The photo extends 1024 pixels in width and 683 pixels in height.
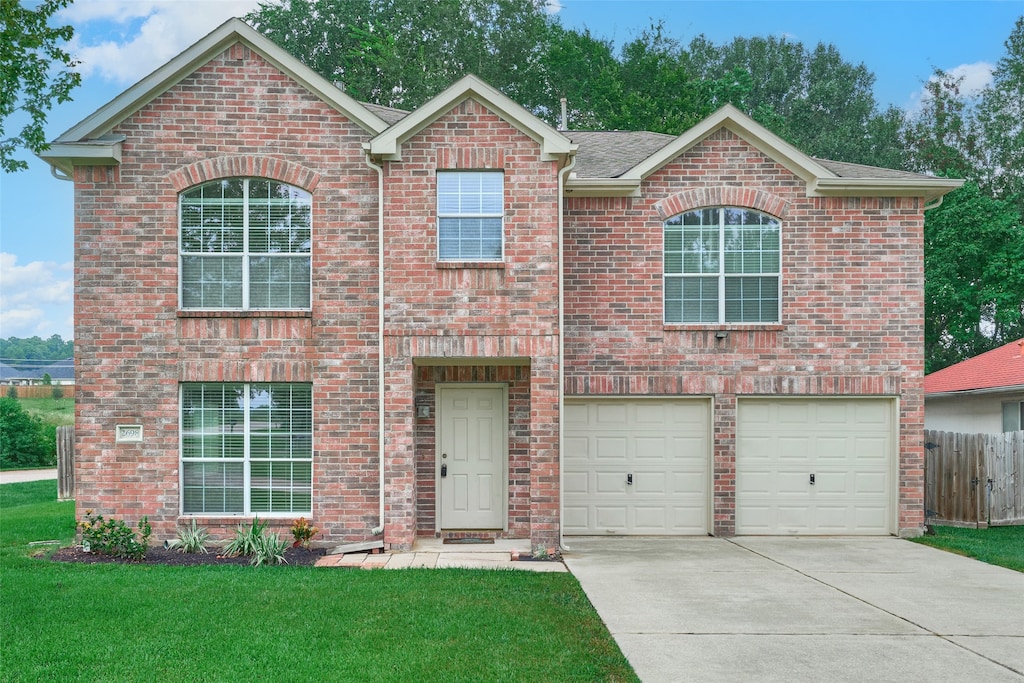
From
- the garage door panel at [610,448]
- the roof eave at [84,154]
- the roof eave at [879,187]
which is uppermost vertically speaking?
the roof eave at [84,154]

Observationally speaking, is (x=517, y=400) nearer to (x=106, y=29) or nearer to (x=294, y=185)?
(x=294, y=185)

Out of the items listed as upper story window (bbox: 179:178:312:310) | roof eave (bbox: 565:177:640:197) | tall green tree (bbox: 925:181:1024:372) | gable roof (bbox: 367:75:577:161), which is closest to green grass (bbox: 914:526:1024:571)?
roof eave (bbox: 565:177:640:197)

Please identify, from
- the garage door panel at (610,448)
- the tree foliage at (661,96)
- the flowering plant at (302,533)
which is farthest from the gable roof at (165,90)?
the tree foliage at (661,96)

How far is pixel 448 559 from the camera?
1192cm

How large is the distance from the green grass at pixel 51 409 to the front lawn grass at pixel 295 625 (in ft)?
79.9

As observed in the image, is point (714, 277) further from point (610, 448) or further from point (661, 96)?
point (661, 96)

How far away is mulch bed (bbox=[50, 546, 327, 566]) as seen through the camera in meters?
11.7

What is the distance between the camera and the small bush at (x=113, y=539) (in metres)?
11.9

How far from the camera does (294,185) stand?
13.1 metres

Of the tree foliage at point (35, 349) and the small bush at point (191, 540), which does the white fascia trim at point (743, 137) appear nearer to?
the small bush at point (191, 540)

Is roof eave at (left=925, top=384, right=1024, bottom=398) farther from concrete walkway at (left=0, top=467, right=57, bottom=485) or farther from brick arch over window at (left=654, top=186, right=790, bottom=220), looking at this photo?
concrete walkway at (left=0, top=467, right=57, bottom=485)

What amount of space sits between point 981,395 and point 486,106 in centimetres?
1474

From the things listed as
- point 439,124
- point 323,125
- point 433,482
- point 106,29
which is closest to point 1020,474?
point 433,482

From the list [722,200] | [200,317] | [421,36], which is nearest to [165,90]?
[200,317]
